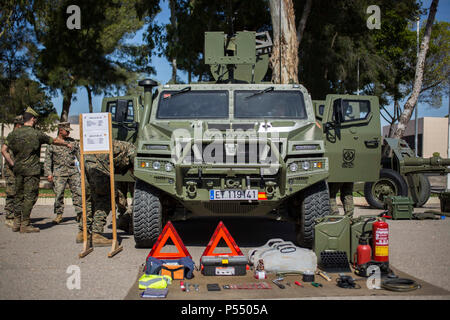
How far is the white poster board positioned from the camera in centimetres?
604

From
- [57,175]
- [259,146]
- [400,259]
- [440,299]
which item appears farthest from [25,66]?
[440,299]

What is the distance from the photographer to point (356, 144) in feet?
27.1

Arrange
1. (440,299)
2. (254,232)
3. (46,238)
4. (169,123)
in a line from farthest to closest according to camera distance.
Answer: (254,232)
(46,238)
(169,123)
(440,299)

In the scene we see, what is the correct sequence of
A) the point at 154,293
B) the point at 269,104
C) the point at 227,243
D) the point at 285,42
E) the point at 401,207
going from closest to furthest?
the point at 154,293 → the point at 227,243 → the point at 269,104 → the point at 401,207 → the point at 285,42

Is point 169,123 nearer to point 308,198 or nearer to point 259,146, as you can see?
point 259,146

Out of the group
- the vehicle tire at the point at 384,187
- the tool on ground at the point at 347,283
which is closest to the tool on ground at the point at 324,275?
the tool on ground at the point at 347,283

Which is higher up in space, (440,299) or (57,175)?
(57,175)

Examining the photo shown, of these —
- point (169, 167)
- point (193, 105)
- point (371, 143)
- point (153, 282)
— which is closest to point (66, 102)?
point (193, 105)

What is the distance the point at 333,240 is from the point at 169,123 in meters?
2.72

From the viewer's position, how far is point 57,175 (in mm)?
8945

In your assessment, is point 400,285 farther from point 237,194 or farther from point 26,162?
point 26,162

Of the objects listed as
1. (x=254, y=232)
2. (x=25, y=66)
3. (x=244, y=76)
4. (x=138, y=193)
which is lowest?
(x=254, y=232)

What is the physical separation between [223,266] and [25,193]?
→ 414cm

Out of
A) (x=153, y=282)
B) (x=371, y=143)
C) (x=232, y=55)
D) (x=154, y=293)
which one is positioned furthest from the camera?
(x=232, y=55)
